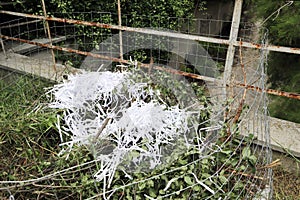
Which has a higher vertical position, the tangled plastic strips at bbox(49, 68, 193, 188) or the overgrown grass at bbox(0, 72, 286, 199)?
the tangled plastic strips at bbox(49, 68, 193, 188)

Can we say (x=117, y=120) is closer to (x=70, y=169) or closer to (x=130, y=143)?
(x=130, y=143)

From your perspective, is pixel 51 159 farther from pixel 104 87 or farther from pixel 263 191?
pixel 263 191

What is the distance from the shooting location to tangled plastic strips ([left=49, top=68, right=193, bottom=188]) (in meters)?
1.71

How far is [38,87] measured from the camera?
2795 mm

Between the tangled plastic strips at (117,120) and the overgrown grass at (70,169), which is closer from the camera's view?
the overgrown grass at (70,169)

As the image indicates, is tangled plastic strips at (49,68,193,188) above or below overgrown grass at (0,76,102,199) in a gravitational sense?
above

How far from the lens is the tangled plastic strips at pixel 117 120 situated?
171cm

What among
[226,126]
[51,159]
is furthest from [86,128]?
[226,126]

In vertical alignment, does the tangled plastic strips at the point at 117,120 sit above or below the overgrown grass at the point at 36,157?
above

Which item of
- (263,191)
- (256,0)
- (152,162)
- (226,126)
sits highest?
(256,0)

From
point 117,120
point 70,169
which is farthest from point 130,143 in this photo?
point 70,169

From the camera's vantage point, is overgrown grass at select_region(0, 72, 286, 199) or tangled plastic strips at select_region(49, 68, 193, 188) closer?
overgrown grass at select_region(0, 72, 286, 199)

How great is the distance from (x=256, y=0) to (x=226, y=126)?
211 centimetres

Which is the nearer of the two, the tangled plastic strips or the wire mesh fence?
the wire mesh fence
